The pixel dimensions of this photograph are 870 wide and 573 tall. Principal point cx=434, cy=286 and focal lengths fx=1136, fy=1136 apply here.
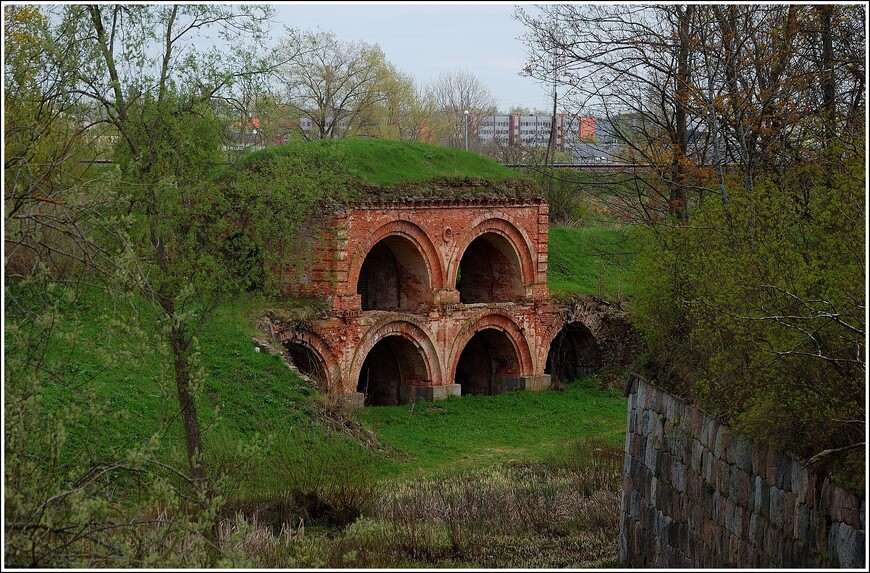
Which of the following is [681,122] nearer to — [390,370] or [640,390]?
[640,390]

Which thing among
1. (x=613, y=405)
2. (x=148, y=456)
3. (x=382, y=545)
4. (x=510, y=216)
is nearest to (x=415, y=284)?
(x=510, y=216)

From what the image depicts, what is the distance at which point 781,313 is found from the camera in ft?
29.9

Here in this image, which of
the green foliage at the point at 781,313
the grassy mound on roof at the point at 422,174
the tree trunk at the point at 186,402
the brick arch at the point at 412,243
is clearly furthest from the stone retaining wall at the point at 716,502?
the grassy mound on roof at the point at 422,174

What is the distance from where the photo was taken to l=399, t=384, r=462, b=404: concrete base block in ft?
74.3

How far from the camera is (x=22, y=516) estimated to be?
6.33 m

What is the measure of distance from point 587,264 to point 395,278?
8369 millimetres

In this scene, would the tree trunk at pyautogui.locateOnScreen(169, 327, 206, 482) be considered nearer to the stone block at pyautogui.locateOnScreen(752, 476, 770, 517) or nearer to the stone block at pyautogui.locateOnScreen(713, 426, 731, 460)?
the stone block at pyautogui.locateOnScreen(713, 426, 731, 460)

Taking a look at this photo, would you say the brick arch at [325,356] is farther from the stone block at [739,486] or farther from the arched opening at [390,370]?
the stone block at [739,486]

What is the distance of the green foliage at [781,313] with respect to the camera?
8.34m

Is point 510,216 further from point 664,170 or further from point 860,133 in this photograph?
point 860,133

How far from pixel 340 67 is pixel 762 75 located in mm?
26949

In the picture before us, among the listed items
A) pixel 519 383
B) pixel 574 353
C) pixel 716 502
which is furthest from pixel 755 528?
pixel 574 353

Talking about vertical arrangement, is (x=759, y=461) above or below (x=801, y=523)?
above

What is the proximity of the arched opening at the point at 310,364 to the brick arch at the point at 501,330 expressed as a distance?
317 cm
